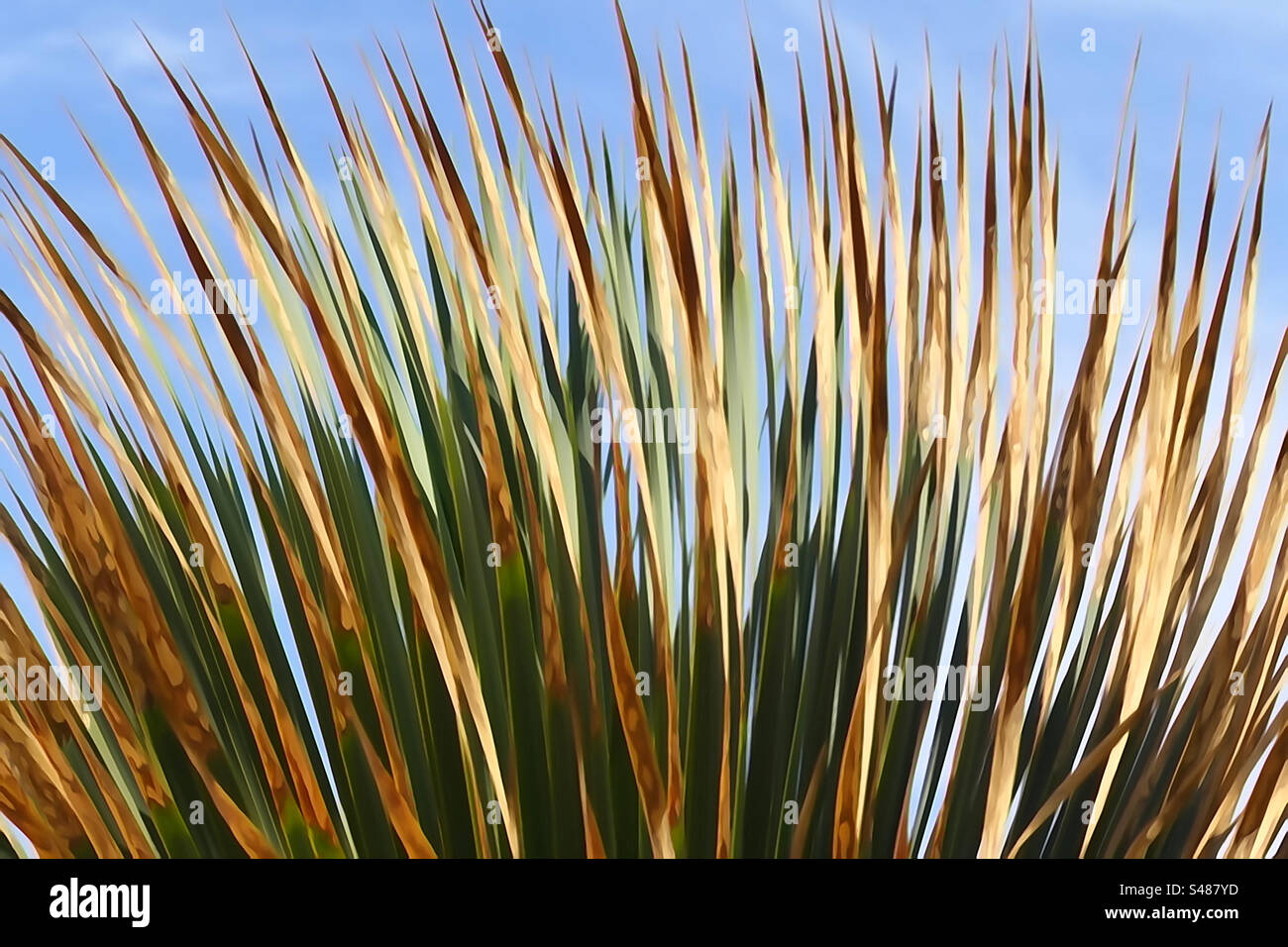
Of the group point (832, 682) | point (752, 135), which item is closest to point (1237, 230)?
point (752, 135)

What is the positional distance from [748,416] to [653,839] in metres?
0.43

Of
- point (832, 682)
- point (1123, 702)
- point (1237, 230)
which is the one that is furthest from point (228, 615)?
point (1237, 230)

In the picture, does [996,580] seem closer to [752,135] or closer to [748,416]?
[748,416]

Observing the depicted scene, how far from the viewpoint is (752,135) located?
4.42 feet

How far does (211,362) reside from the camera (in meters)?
1.19

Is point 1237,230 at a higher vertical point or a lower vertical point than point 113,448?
higher

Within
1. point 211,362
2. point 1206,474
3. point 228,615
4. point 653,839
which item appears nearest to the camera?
point 653,839

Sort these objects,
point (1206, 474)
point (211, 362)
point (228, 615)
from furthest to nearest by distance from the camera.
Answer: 1. point (1206, 474)
2. point (211, 362)
3. point (228, 615)

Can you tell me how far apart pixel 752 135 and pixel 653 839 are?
793 millimetres

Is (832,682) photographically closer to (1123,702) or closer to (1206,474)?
(1123,702)
